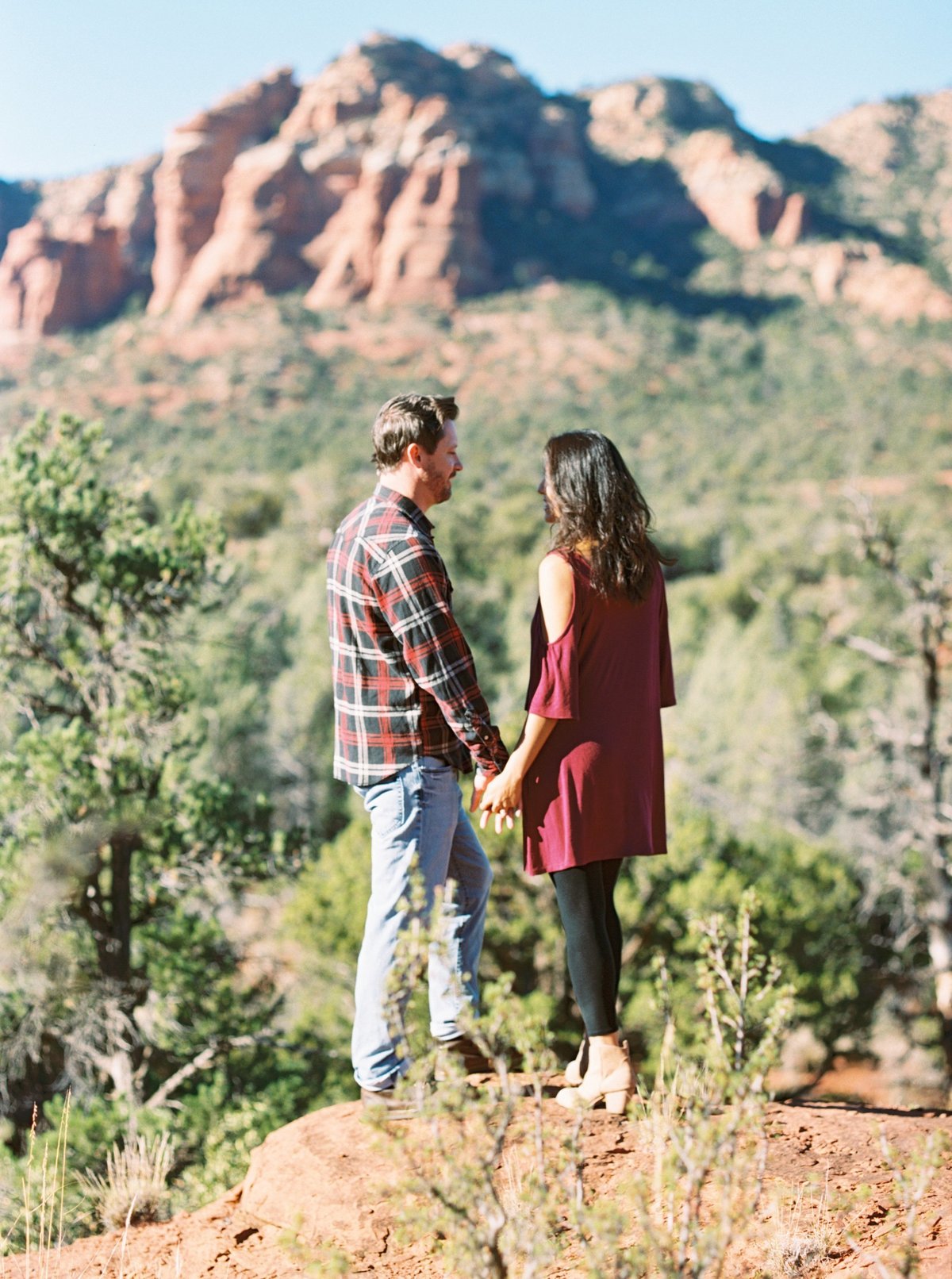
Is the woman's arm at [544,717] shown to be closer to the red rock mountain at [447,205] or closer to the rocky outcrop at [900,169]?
the red rock mountain at [447,205]

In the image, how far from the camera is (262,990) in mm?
8133

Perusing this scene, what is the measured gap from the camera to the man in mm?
2586

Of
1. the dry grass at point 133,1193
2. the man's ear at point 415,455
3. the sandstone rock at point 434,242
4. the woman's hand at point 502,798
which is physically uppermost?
the sandstone rock at point 434,242

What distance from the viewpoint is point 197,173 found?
245 feet

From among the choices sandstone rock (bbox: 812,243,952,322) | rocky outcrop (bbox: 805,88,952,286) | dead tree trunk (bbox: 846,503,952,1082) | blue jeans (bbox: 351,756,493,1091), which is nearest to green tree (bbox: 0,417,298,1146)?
blue jeans (bbox: 351,756,493,1091)

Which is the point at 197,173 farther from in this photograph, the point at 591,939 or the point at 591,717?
the point at 591,939

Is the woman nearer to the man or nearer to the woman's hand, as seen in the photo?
the woman's hand

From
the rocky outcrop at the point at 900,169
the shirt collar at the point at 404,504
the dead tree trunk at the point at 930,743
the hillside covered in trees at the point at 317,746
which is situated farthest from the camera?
the rocky outcrop at the point at 900,169

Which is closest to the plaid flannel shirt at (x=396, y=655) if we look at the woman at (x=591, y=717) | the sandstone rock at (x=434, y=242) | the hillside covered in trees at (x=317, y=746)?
the woman at (x=591, y=717)

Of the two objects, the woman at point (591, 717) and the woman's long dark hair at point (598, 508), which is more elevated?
the woman's long dark hair at point (598, 508)

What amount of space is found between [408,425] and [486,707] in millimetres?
735

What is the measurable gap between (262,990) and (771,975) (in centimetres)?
645

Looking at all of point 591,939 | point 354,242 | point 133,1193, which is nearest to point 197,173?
point 354,242

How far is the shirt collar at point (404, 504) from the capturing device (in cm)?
267
